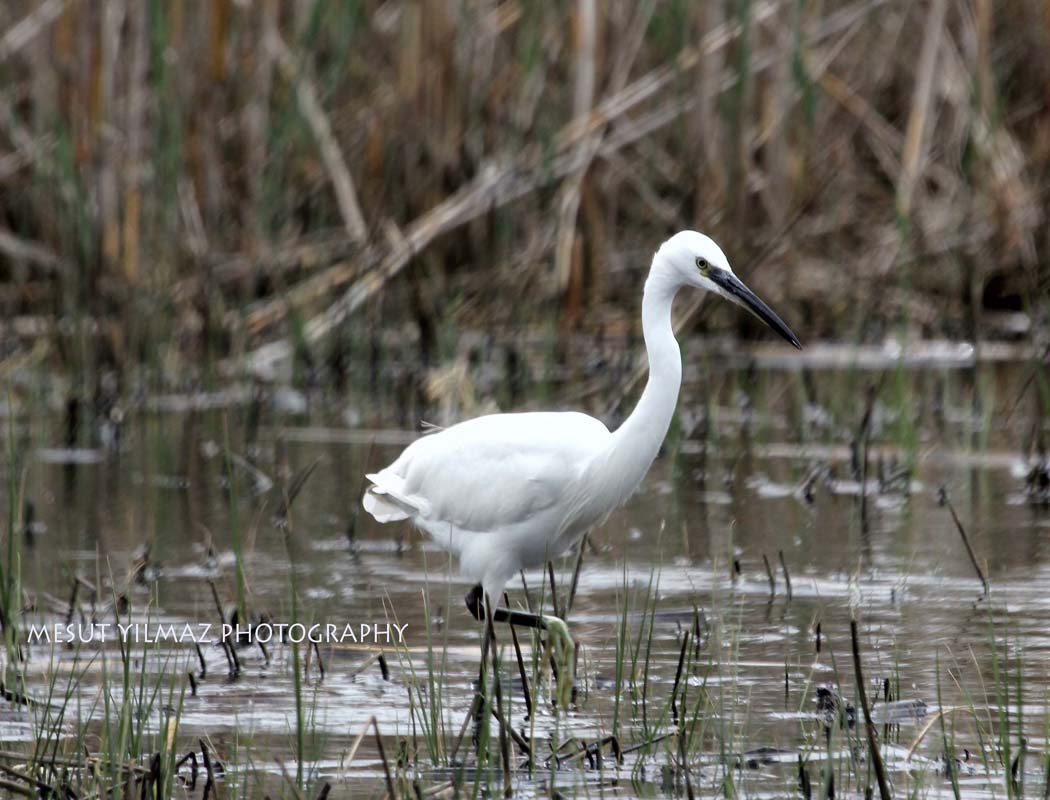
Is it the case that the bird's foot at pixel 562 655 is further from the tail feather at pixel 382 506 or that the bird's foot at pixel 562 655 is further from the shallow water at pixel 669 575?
the tail feather at pixel 382 506

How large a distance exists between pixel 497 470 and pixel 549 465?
6.1 inches

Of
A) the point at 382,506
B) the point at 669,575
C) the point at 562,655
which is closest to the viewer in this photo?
the point at 562,655

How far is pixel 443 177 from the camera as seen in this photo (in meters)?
9.46

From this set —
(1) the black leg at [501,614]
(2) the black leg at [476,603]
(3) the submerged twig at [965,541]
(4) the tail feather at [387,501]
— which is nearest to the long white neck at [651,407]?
(1) the black leg at [501,614]

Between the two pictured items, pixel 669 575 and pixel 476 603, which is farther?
pixel 669 575

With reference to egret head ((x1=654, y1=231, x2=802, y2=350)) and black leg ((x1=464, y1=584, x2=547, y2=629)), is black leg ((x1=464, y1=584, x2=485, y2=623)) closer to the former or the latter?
black leg ((x1=464, y1=584, x2=547, y2=629))

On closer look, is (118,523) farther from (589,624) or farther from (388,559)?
(589,624)

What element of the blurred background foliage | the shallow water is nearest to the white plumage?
the shallow water

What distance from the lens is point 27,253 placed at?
9516mm

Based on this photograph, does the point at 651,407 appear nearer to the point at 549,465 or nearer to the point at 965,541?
the point at 549,465

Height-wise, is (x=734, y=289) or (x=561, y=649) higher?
(x=734, y=289)

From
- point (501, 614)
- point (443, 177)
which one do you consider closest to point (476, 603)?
point (501, 614)

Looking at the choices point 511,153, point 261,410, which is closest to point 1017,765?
point 261,410

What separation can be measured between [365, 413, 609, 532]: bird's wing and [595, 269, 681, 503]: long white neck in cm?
10
